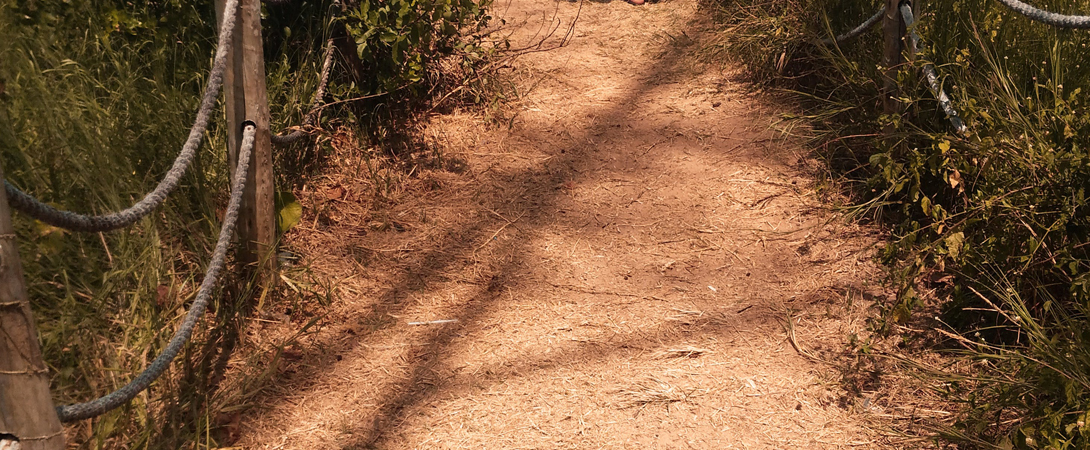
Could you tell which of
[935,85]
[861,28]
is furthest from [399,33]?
[935,85]

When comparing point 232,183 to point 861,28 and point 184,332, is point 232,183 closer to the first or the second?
point 184,332

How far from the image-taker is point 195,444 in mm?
2734

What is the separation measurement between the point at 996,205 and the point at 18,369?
2.92 meters

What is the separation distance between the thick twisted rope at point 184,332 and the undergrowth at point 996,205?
225cm

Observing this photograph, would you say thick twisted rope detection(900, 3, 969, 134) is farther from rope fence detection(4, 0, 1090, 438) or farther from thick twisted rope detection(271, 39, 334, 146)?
thick twisted rope detection(271, 39, 334, 146)

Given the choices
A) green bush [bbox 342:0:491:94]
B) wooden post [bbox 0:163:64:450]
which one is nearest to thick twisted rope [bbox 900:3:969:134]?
green bush [bbox 342:0:491:94]

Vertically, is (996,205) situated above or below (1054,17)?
below

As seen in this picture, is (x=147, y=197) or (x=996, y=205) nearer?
(x=147, y=197)

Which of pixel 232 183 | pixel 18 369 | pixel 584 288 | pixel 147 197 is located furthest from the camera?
pixel 584 288

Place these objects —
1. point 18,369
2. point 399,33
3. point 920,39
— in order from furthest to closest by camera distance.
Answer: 1. point 399,33
2. point 920,39
3. point 18,369

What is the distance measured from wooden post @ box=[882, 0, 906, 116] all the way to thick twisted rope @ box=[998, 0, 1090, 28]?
0.62 meters

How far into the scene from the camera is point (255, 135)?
128 inches

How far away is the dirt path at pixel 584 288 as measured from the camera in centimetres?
307

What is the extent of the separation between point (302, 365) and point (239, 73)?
3.50 feet
